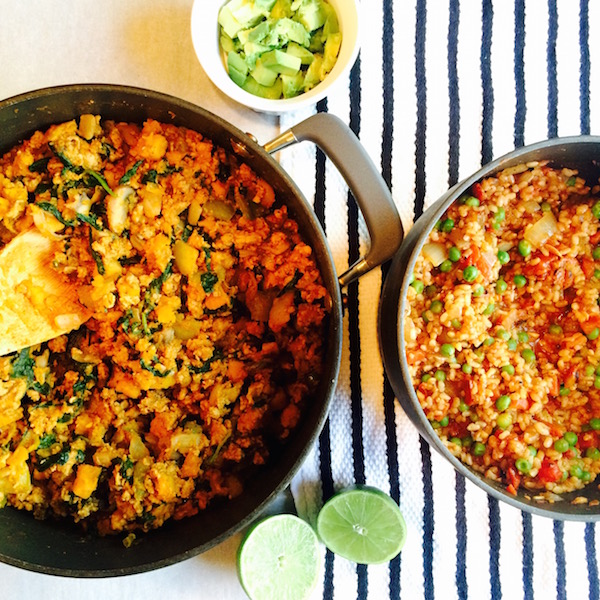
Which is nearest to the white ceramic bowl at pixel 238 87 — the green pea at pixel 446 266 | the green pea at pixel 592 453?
the green pea at pixel 446 266

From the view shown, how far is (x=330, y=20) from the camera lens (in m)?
2.08

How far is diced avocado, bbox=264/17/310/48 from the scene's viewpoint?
201cm

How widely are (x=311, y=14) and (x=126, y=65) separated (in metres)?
0.68

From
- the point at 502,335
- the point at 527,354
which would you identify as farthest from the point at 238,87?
the point at 527,354

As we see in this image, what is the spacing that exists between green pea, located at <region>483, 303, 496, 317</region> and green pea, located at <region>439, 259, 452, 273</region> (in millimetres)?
164

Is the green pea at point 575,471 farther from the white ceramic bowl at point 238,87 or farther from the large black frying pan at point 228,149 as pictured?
the white ceramic bowl at point 238,87

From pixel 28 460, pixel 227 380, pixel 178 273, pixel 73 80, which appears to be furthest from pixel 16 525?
pixel 73 80

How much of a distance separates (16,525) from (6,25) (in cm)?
171

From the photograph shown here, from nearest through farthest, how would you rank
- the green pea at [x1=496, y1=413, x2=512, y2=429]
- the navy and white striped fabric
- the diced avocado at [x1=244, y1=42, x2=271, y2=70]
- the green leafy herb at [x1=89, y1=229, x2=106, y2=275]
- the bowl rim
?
1. the bowl rim
2. the green leafy herb at [x1=89, y1=229, x2=106, y2=275]
3. the green pea at [x1=496, y1=413, x2=512, y2=429]
4. the diced avocado at [x1=244, y1=42, x2=271, y2=70]
5. the navy and white striped fabric

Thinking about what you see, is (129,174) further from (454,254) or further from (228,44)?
(454,254)

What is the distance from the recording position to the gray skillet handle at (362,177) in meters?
1.85

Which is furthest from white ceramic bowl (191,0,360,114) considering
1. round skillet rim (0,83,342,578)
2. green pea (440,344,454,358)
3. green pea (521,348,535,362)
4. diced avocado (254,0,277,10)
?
green pea (521,348,535,362)

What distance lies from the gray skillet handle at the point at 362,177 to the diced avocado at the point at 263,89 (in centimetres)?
31

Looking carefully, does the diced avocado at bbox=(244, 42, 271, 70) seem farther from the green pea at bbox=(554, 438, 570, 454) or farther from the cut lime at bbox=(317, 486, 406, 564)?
the green pea at bbox=(554, 438, 570, 454)
